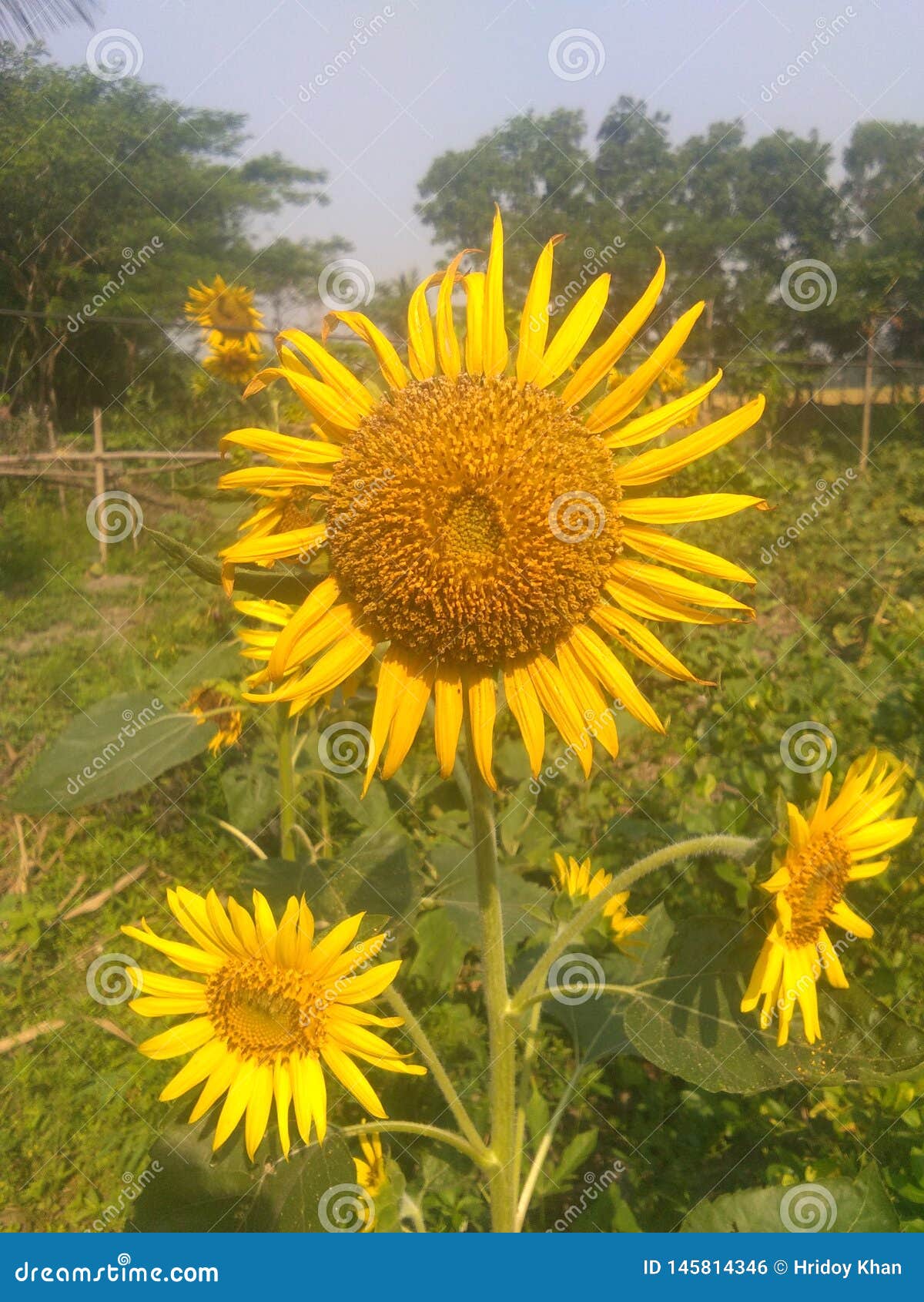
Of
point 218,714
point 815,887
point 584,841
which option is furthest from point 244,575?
point 584,841

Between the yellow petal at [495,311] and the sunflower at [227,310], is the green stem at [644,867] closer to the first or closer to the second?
the yellow petal at [495,311]

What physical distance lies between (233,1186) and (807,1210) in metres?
0.88

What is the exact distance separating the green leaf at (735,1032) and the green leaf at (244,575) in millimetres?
738

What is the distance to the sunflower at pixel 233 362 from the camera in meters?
3.12

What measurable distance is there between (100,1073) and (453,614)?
1.87 meters

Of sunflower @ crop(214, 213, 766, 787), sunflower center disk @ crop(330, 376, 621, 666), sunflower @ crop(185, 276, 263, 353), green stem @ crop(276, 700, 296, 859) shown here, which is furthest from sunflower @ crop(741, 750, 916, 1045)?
sunflower @ crop(185, 276, 263, 353)

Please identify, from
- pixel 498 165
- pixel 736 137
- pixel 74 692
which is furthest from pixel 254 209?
pixel 74 692

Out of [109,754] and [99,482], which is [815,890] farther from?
[99,482]

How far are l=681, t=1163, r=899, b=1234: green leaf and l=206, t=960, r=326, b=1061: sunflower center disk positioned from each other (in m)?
0.70

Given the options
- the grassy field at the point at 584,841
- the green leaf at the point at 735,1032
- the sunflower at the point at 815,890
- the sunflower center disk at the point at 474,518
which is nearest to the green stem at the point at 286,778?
the grassy field at the point at 584,841

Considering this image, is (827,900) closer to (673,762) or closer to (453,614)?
(453,614)

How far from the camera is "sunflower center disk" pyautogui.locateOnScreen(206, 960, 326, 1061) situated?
46.6 inches

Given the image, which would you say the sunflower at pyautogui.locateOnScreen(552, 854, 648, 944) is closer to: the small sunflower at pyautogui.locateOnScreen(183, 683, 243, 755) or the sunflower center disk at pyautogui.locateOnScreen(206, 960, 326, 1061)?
the sunflower center disk at pyautogui.locateOnScreen(206, 960, 326, 1061)

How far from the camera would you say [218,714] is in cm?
196
